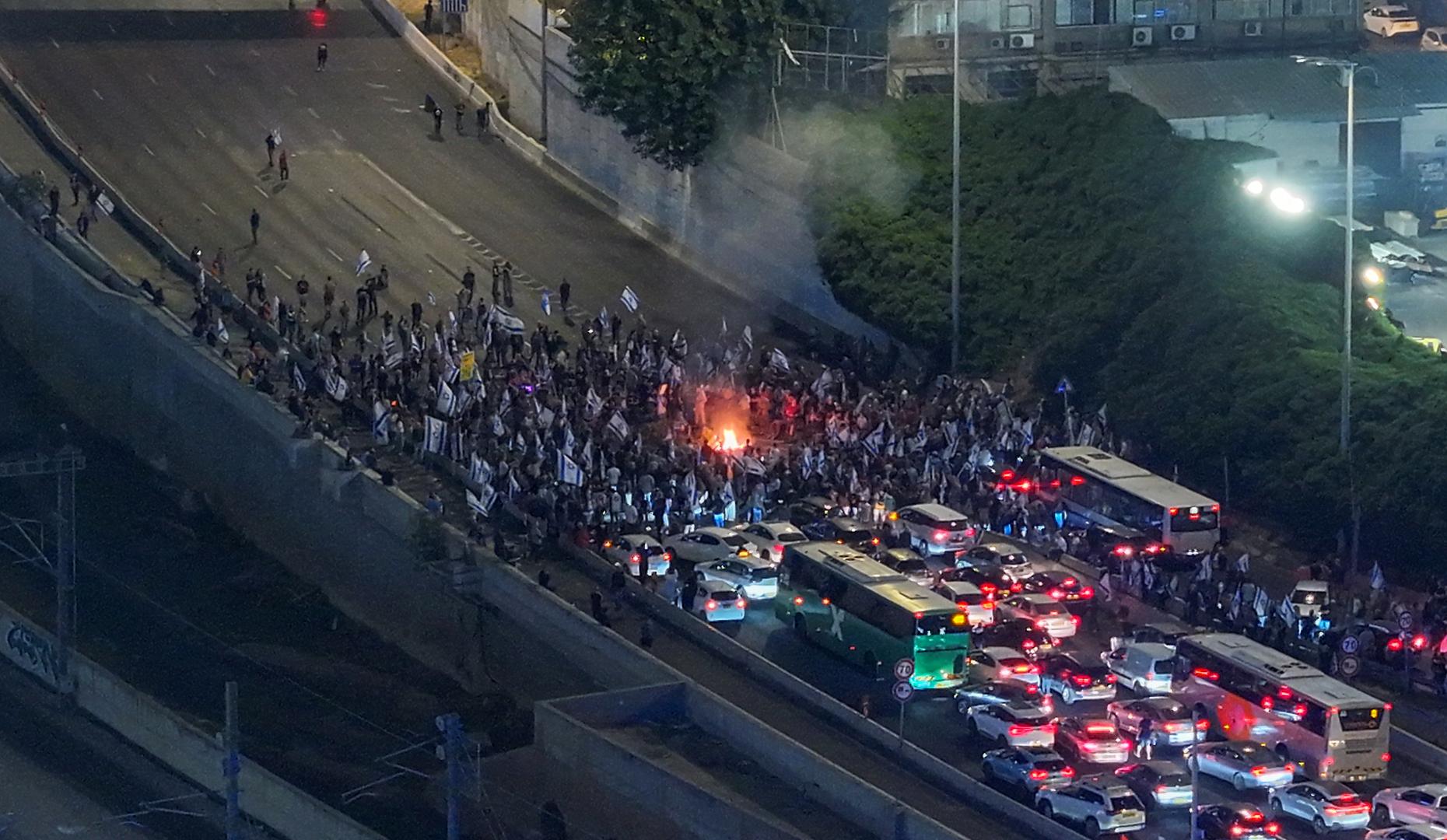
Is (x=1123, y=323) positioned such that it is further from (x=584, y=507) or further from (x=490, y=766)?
(x=490, y=766)

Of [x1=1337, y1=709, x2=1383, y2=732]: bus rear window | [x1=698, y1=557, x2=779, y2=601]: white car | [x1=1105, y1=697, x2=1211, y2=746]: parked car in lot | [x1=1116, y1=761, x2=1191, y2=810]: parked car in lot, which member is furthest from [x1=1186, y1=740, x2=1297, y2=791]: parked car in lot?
[x1=698, y1=557, x2=779, y2=601]: white car

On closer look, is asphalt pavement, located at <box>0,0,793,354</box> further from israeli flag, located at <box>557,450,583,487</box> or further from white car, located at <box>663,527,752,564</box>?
white car, located at <box>663,527,752,564</box>

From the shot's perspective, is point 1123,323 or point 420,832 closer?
point 420,832

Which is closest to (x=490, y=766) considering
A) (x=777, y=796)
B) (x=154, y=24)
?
(x=777, y=796)

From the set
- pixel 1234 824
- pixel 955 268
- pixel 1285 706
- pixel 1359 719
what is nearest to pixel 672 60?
pixel 955 268

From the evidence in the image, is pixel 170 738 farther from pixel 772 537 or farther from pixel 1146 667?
pixel 1146 667

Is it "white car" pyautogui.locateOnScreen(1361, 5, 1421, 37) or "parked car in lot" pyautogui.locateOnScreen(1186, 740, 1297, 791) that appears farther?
"white car" pyautogui.locateOnScreen(1361, 5, 1421, 37)
